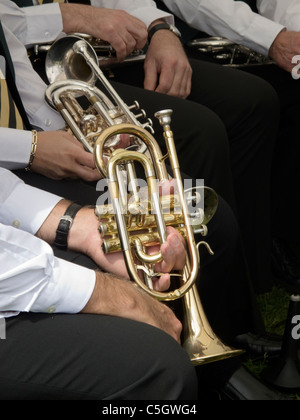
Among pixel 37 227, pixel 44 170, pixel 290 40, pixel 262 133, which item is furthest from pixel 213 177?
pixel 290 40

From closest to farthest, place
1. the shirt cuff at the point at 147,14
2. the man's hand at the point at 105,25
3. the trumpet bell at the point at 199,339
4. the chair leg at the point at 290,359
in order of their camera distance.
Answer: the trumpet bell at the point at 199,339 → the chair leg at the point at 290,359 → the man's hand at the point at 105,25 → the shirt cuff at the point at 147,14

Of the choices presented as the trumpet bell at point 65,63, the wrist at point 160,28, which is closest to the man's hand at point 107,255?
the trumpet bell at point 65,63

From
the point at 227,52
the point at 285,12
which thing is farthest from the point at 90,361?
the point at 285,12

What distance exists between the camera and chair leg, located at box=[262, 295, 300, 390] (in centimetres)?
184

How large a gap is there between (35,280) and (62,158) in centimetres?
55

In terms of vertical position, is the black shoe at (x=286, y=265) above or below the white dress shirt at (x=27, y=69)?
below

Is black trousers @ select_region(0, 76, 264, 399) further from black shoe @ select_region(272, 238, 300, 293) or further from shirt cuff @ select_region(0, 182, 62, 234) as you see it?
black shoe @ select_region(272, 238, 300, 293)

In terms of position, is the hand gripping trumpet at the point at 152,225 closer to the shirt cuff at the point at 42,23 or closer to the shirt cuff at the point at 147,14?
the shirt cuff at the point at 42,23

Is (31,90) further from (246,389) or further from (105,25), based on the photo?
(246,389)

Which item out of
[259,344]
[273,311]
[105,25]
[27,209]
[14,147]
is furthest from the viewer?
[273,311]

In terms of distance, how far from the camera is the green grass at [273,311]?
2039 mm

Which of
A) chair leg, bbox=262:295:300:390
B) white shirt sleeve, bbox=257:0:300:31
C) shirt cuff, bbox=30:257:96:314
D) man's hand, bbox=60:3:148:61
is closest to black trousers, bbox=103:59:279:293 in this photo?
man's hand, bbox=60:3:148:61

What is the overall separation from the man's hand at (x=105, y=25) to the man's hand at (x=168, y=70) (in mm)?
98

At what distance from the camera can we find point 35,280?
121 cm
